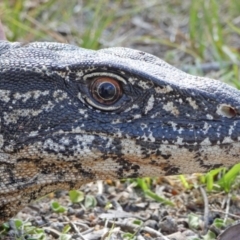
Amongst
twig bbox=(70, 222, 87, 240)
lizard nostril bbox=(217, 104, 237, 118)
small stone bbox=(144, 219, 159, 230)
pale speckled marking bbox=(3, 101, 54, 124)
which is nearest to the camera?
lizard nostril bbox=(217, 104, 237, 118)

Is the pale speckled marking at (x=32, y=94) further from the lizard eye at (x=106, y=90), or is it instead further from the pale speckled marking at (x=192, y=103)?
the pale speckled marking at (x=192, y=103)

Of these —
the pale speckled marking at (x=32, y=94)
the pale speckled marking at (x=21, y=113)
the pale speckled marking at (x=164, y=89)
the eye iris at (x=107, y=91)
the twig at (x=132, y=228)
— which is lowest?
the twig at (x=132, y=228)

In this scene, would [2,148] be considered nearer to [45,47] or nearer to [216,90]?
[45,47]

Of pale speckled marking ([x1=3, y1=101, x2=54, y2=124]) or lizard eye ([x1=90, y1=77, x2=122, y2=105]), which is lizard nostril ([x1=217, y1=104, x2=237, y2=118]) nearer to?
lizard eye ([x1=90, y1=77, x2=122, y2=105])

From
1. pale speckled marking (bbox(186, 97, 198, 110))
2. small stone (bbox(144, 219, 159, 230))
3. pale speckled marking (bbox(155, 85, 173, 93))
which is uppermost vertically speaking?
pale speckled marking (bbox(155, 85, 173, 93))

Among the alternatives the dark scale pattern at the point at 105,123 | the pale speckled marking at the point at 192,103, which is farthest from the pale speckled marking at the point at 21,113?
the pale speckled marking at the point at 192,103

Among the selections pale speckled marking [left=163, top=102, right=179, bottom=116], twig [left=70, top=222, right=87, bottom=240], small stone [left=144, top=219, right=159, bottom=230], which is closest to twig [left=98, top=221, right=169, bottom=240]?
small stone [left=144, top=219, right=159, bottom=230]

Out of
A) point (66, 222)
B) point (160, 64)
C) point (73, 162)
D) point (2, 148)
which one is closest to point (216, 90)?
point (160, 64)
